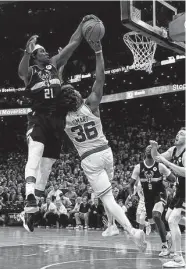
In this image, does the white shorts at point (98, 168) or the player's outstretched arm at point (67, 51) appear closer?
the player's outstretched arm at point (67, 51)

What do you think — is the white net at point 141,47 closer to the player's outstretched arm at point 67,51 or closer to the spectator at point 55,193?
the spectator at point 55,193

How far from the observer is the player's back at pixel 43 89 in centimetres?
589

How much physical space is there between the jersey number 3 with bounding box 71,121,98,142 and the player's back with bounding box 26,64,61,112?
0.55 m

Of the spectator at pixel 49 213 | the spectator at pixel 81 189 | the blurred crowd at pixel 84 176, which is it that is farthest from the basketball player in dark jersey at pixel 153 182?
the spectator at pixel 81 189

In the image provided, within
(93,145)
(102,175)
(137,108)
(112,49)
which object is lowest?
(102,175)

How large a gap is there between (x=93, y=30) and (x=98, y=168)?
5.85 feet

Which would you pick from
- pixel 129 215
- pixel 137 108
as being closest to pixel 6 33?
pixel 137 108

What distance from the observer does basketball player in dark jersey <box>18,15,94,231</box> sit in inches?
229

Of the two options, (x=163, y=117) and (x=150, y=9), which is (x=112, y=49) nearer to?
(x=163, y=117)

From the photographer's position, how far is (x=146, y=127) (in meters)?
28.2

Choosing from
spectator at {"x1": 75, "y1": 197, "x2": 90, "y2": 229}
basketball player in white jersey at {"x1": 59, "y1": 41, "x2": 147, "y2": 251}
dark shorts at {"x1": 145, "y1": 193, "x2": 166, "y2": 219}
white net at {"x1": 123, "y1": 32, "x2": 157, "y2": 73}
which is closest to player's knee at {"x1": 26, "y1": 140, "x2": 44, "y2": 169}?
basketball player in white jersey at {"x1": 59, "y1": 41, "x2": 147, "y2": 251}

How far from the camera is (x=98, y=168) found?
637 centimetres

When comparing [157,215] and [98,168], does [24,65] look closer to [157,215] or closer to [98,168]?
[98,168]

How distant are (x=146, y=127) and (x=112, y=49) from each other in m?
4.97
